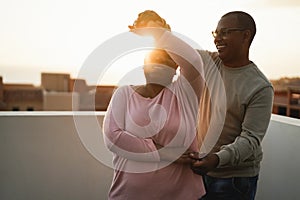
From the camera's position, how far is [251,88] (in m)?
1.36

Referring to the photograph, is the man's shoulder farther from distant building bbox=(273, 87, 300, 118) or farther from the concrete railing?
distant building bbox=(273, 87, 300, 118)

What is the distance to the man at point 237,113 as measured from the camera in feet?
4.35

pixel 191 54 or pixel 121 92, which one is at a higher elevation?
pixel 191 54

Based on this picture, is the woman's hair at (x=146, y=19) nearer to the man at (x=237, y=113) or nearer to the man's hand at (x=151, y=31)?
the man's hand at (x=151, y=31)

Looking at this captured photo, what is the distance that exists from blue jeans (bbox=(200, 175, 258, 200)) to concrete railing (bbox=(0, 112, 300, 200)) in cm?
80

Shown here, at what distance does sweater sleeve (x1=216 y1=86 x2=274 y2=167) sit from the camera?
50.6 inches

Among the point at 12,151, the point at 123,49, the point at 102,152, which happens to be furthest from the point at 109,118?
the point at 12,151

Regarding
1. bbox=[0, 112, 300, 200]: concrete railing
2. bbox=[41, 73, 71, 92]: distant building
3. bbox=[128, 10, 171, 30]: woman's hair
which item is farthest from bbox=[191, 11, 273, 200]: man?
bbox=[41, 73, 71, 92]: distant building

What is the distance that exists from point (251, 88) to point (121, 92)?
1.49ft

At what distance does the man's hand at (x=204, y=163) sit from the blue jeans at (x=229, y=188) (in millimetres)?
213

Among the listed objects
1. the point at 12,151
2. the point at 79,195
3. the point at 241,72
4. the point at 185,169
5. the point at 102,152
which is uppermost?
the point at 241,72

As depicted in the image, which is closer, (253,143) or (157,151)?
(157,151)

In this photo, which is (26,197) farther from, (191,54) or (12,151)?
(191,54)

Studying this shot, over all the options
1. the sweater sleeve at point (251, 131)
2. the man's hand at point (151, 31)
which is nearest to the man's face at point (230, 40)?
the sweater sleeve at point (251, 131)
